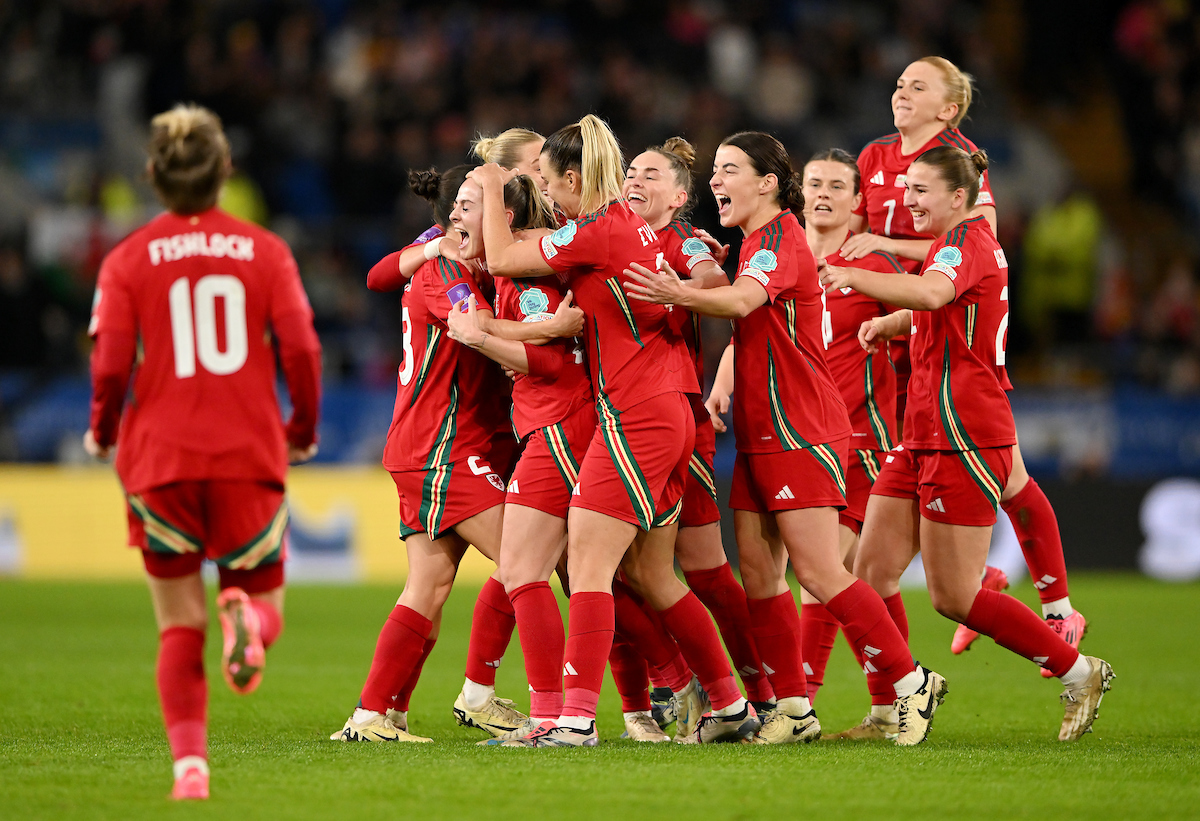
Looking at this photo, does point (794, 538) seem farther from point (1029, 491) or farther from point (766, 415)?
point (1029, 491)

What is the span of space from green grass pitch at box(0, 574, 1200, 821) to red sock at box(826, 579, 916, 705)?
0.33m

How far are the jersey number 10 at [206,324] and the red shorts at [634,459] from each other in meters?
1.52

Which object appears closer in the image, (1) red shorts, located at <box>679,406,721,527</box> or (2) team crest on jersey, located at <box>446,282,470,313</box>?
(2) team crest on jersey, located at <box>446,282,470,313</box>

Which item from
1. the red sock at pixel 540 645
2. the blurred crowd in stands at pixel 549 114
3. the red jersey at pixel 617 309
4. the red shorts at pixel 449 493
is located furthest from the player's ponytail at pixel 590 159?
the blurred crowd in stands at pixel 549 114

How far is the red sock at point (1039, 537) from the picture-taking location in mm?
6559

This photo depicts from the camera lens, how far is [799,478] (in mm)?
5762

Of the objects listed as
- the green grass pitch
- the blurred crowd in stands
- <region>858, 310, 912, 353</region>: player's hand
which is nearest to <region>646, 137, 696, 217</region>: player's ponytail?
<region>858, 310, 912, 353</region>: player's hand

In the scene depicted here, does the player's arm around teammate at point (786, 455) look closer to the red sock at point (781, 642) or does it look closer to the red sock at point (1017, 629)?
the red sock at point (781, 642)

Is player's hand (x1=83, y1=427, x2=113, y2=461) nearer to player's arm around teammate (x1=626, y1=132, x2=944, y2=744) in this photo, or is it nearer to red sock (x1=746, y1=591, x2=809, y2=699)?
player's arm around teammate (x1=626, y1=132, x2=944, y2=744)

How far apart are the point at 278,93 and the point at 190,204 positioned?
46.9 feet

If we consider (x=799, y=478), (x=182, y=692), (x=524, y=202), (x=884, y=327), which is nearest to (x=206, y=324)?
(x=182, y=692)

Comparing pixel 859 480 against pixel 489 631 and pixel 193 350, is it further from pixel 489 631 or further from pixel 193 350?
pixel 193 350

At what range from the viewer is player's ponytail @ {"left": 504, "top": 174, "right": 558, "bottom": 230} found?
5871 millimetres

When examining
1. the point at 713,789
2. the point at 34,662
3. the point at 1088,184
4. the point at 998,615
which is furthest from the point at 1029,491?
the point at 1088,184
